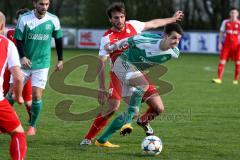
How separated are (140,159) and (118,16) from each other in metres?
1.93

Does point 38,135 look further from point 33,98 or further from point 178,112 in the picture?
point 178,112

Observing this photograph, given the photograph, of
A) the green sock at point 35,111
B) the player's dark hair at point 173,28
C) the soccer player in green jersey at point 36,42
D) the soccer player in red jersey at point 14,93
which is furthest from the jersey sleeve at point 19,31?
the soccer player in red jersey at point 14,93

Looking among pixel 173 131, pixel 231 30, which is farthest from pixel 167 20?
pixel 231 30

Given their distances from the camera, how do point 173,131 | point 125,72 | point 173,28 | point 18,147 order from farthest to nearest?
point 173,131 → point 125,72 → point 173,28 → point 18,147

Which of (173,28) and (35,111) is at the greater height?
(173,28)

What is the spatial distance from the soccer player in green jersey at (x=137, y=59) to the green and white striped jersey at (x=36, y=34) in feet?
4.69

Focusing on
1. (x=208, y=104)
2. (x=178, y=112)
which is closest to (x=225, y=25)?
(x=208, y=104)

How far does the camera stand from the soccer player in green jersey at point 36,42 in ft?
31.3

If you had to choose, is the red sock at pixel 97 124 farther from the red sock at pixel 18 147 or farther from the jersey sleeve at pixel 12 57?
the jersey sleeve at pixel 12 57

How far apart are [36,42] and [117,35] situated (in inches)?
59.3

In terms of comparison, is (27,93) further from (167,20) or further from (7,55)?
(7,55)

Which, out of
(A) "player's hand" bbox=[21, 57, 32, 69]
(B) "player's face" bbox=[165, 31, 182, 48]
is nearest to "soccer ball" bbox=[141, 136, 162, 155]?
(B) "player's face" bbox=[165, 31, 182, 48]

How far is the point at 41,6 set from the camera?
30.9 feet

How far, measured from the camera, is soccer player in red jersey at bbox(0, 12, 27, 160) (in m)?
6.27
